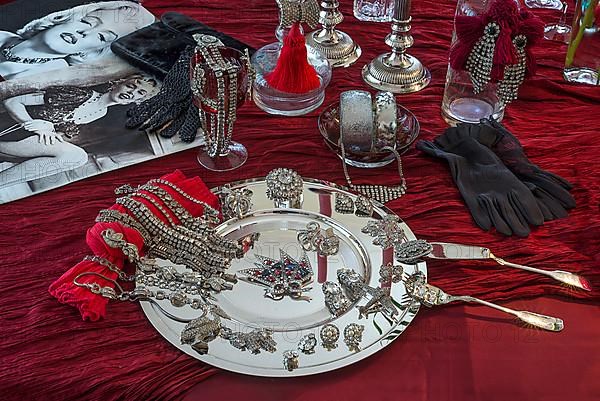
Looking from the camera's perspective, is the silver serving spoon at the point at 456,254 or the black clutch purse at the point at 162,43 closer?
the silver serving spoon at the point at 456,254

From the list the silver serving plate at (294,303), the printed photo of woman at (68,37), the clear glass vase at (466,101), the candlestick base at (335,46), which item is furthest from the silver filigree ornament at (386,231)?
the printed photo of woman at (68,37)

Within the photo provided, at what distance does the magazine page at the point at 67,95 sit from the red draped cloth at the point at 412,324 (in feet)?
0.10

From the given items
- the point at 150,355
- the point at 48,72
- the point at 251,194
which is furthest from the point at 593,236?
the point at 48,72

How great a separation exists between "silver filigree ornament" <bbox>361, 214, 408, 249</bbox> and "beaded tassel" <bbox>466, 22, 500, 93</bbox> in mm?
232

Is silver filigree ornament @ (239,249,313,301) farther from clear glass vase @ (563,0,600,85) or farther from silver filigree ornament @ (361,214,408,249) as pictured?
clear glass vase @ (563,0,600,85)

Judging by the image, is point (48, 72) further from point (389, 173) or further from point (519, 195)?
point (519, 195)

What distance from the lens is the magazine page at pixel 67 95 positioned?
84 centimetres

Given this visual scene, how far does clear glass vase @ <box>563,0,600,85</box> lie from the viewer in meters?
0.95

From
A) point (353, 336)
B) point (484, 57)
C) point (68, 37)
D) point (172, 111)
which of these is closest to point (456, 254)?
point (353, 336)

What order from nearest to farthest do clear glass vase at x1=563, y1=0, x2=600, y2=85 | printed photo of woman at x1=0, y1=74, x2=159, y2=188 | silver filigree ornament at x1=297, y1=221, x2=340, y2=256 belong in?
1. silver filigree ornament at x1=297, y1=221, x2=340, y2=256
2. printed photo of woman at x1=0, y1=74, x2=159, y2=188
3. clear glass vase at x1=563, y1=0, x2=600, y2=85

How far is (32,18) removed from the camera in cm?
108

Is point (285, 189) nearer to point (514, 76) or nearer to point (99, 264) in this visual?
point (99, 264)

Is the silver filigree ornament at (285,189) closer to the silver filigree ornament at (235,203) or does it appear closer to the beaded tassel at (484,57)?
the silver filigree ornament at (235,203)

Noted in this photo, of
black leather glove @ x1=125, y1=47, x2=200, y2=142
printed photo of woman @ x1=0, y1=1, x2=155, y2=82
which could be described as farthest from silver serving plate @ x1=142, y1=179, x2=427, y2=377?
printed photo of woman @ x1=0, y1=1, x2=155, y2=82
